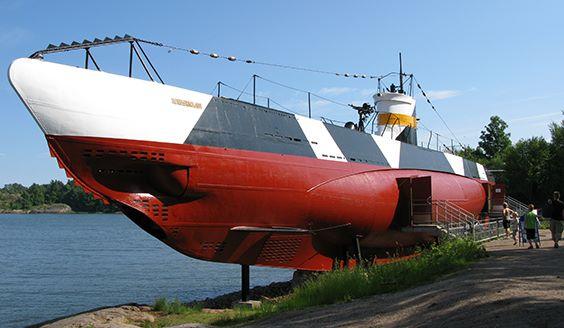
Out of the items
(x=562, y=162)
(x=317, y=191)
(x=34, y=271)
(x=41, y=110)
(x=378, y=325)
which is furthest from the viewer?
(x=562, y=162)

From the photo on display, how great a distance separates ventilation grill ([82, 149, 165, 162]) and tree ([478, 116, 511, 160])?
3257 inches

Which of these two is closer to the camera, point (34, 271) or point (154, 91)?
point (154, 91)

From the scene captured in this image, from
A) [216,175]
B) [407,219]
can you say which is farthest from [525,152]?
[216,175]

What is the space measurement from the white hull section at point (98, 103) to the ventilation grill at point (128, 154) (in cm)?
33

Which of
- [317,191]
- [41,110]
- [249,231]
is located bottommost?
[249,231]

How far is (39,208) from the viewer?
171000mm

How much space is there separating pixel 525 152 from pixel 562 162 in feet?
12.0

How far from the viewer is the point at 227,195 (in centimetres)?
1379

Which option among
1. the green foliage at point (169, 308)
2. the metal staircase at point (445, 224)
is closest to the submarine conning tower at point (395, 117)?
the metal staircase at point (445, 224)

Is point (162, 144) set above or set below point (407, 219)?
above

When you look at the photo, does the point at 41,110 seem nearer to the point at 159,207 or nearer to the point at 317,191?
the point at 159,207

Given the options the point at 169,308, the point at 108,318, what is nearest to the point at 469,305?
the point at 108,318

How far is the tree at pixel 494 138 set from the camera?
88125 millimetres

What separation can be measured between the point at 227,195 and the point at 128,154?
105 inches
